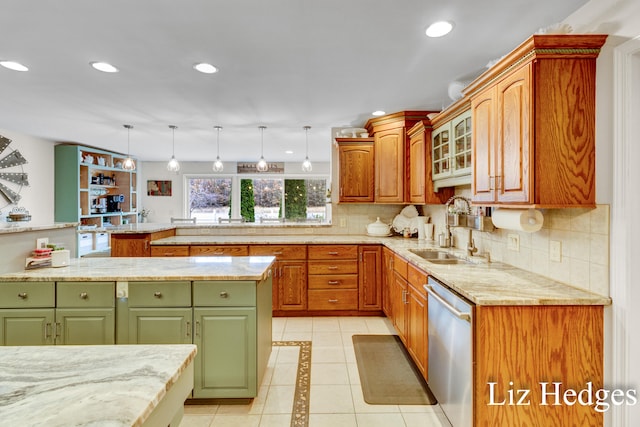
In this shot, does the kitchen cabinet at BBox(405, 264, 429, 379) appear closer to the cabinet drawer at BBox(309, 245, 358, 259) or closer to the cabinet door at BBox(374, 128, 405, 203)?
the cabinet drawer at BBox(309, 245, 358, 259)

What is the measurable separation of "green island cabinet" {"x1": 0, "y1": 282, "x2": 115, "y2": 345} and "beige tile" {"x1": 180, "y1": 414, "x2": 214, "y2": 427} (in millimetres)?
664

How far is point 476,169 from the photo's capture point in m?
2.14

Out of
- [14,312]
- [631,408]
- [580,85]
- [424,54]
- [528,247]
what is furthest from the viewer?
[424,54]

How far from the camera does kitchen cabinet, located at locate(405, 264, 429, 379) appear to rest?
7.43 feet

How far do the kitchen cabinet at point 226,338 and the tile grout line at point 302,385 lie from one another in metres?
0.30

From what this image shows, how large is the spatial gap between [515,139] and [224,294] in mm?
1909

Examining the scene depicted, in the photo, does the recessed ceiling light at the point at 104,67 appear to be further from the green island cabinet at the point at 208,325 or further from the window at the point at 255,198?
the window at the point at 255,198

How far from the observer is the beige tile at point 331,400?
208cm

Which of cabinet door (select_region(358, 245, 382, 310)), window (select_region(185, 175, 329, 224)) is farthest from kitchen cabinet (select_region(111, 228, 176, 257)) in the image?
window (select_region(185, 175, 329, 224))

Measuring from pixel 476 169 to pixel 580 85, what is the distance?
690 mm

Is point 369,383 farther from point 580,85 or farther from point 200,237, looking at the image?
point 200,237

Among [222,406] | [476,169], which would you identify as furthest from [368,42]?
[222,406]

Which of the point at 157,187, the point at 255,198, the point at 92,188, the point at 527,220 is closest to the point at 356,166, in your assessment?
the point at 527,220

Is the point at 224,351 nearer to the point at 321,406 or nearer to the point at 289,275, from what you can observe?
the point at 321,406
